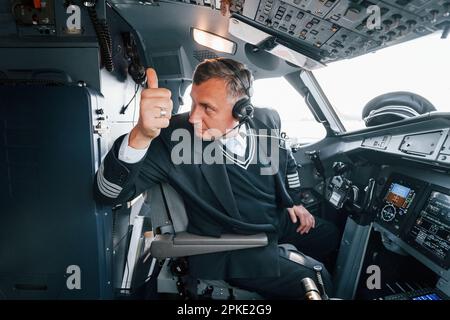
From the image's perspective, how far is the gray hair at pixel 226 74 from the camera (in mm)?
1253

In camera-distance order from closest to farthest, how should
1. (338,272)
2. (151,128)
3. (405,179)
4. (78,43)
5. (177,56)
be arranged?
1. (151,128)
2. (78,43)
3. (405,179)
4. (338,272)
5. (177,56)

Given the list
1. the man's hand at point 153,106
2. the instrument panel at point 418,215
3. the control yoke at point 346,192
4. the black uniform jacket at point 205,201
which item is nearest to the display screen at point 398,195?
the instrument panel at point 418,215

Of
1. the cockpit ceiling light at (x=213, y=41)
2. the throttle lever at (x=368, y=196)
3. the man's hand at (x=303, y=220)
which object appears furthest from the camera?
the cockpit ceiling light at (x=213, y=41)

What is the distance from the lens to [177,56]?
2.32m

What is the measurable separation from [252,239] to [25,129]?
1.12 meters

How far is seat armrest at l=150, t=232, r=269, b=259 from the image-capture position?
45.5 inches

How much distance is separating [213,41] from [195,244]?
1.50 metres

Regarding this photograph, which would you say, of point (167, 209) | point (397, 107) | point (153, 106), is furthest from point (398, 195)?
point (153, 106)

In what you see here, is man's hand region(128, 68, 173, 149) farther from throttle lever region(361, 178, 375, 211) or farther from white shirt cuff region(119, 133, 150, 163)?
throttle lever region(361, 178, 375, 211)

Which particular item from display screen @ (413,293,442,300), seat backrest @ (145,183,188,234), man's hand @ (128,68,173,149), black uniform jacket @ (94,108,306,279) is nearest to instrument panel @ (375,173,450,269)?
display screen @ (413,293,442,300)

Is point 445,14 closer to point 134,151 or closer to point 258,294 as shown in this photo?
point 134,151

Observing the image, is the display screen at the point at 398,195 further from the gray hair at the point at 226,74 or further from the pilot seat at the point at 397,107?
the gray hair at the point at 226,74

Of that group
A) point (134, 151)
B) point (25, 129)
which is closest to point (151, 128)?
point (134, 151)

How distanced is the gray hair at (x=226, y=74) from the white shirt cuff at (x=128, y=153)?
425 mm
